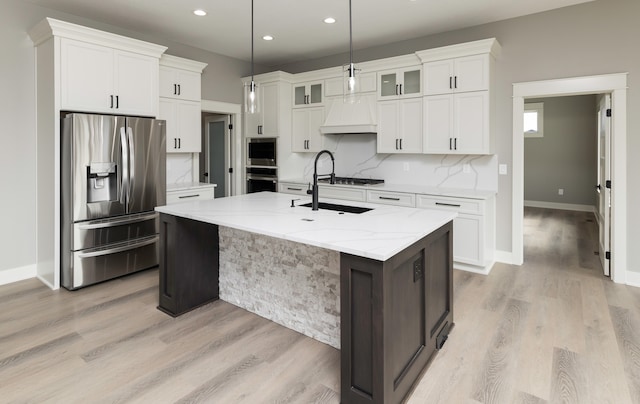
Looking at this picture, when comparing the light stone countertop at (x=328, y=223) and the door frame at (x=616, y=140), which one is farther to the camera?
the door frame at (x=616, y=140)

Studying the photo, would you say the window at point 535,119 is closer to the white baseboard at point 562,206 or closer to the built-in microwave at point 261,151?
the white baseboard at point 562,206

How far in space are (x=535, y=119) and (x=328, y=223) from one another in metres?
7.90

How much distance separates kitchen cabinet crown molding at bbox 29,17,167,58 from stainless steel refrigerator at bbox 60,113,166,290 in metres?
0.75

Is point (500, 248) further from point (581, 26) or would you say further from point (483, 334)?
point (581, 26)

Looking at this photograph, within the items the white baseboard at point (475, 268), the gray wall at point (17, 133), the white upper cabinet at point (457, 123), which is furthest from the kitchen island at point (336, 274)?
the gray wall at point (17, 133)

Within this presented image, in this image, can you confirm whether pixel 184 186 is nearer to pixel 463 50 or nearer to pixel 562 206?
pixel 463 50

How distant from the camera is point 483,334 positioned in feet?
8.81

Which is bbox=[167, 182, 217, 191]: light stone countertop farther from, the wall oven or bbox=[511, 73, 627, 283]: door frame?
bbox=[511, 73, 627, 283]: door frame

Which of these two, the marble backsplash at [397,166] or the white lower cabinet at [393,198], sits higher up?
the marble backsplash at [397,166]

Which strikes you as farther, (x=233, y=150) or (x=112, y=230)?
(x=233, y=150)

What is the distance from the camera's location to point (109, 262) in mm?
3754

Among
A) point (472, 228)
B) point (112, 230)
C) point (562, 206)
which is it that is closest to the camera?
point (112, 230)

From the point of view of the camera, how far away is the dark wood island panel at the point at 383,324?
1789 millimetres

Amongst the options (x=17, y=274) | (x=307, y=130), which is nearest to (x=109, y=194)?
(x=17, y=274)
